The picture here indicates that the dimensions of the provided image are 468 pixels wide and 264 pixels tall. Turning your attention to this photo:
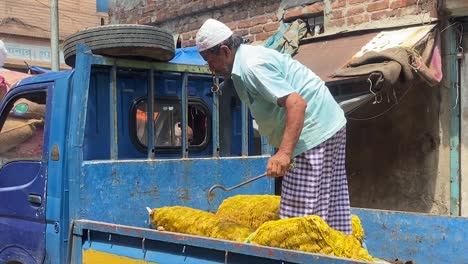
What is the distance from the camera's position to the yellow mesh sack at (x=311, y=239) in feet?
8.01

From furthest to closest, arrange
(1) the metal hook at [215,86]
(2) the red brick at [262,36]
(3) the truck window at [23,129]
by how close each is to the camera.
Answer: (2) the red brick at [262,36], (1) the metal hook at [215,86], (3) the truck window at [23,129]

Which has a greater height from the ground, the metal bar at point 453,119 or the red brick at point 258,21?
the red brick at point 258,21

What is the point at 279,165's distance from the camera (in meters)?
2.66

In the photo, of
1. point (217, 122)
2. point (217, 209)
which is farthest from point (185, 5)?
point (217, 209)

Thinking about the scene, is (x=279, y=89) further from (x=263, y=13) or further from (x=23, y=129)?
(x=263, y=13)

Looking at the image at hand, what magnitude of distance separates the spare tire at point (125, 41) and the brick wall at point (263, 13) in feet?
10.3

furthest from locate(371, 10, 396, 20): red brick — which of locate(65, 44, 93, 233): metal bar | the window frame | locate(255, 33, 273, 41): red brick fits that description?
locate(65, 44, 93, 233): metal bar

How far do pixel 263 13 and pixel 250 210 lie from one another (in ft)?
14.5

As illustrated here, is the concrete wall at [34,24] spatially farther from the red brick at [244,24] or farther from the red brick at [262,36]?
the red brick at [262,36]

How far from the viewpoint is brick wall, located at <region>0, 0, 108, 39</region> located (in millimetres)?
11133

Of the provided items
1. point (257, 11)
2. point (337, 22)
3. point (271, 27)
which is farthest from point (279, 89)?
point (257, 11)

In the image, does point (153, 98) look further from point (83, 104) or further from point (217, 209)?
point (217, 209)

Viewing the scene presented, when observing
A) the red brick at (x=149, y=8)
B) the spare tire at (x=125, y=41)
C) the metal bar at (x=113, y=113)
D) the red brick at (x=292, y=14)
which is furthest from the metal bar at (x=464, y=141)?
the red brick at (x=149, y=8)

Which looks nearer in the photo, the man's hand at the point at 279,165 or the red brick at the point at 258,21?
the man's hand at the point at 279,165
